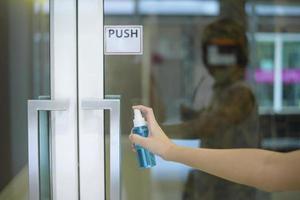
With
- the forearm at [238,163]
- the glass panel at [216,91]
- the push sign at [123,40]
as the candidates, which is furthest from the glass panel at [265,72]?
the forearm at [238,163]

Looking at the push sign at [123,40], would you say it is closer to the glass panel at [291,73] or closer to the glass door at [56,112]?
the glass door at [56,112]

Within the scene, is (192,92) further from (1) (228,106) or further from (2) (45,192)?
(2) (45,192)

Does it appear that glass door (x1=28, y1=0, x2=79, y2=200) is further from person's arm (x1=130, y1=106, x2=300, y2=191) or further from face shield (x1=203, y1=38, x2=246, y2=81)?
face shield (x1=203, y1=38, x2=246, y2=81)

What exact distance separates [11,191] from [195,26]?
144 centimetres

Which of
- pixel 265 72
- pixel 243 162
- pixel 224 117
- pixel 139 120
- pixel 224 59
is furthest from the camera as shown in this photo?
pixel 265 72

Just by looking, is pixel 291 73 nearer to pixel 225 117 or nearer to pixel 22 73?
pixel 225 117

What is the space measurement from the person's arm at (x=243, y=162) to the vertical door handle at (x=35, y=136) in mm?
299

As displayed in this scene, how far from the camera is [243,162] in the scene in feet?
3.59

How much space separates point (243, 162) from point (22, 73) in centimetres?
77

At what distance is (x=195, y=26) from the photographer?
250cm

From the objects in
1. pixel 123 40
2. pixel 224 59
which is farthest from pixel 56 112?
pixel 224 59

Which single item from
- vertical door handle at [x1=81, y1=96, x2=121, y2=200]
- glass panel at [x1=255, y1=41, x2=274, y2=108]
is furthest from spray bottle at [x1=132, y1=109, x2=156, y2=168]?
glass panel at [x1=255, y1=41, x2=274, y2=108]

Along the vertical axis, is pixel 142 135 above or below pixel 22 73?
below

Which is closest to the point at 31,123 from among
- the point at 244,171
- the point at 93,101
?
the point at 93,101
